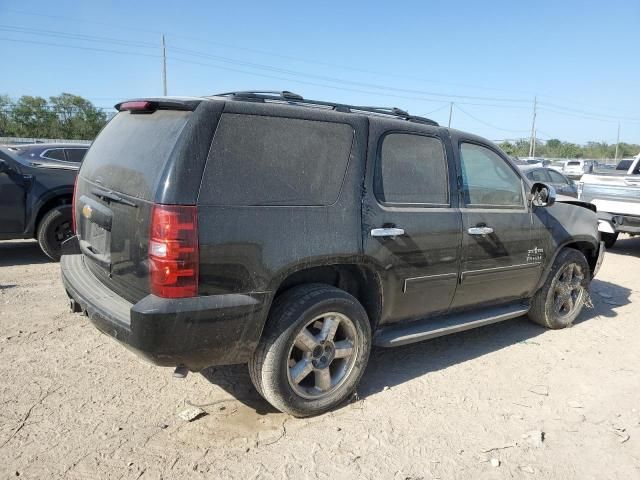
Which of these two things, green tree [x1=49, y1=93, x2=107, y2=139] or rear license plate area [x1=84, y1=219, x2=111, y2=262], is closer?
rear license plate area [x1=84, y1=219, x2=111, y2=262]

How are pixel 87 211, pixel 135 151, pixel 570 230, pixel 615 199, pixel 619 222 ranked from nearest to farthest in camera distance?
1. pixel 135 151
2. pixel 87 211
3. pixel 570 230
4. pixel 619 222
5. pixel 615 199

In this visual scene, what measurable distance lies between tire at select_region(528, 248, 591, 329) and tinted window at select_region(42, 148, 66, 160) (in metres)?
7.87

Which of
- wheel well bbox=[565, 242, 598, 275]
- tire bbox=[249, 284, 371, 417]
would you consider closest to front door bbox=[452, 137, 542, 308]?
wheel well bbox=[565, 242, 598, 275]

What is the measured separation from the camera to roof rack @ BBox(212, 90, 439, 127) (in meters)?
3.08

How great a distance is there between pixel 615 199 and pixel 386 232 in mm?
7511

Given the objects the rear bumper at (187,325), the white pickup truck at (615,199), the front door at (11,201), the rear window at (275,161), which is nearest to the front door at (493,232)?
the rear window at (275,161)

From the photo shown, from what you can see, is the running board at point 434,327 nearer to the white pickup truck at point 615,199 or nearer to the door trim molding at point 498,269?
the door trim molding at point 498,269

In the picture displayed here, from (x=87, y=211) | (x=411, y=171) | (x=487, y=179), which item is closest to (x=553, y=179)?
(x=487, y=179)

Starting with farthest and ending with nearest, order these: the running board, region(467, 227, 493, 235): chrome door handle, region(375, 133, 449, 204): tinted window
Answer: region(467, 227, 493, 235): chrome door handle → the running board → region(375, 133, 449, 204): tinted window

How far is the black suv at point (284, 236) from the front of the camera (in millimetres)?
2609

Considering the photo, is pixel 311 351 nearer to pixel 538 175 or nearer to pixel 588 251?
pixel 588 251

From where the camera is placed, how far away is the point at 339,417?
3.22 meters

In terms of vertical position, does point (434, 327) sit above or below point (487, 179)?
below

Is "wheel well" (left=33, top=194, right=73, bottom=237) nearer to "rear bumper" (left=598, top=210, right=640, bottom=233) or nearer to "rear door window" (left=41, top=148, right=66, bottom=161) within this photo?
"rear door window" (left=41, top=148, right=66, bottom=161)
